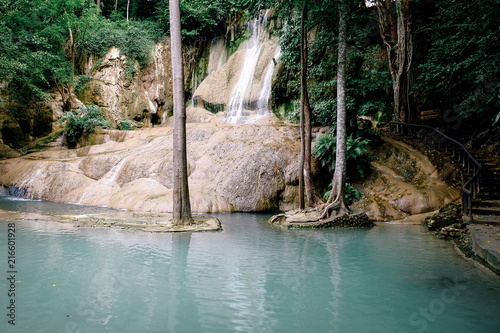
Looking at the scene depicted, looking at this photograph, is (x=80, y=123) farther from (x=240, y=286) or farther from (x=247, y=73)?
(x=240, y=286)

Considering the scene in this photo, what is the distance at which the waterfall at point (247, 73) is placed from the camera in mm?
21753

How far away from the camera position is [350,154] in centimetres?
1138

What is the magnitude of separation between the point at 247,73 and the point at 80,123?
12.7 metres

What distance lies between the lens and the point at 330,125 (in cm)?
1334

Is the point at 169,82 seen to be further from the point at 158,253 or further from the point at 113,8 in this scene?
the point at 158,253

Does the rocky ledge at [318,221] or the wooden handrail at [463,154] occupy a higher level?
the wooden handrail at [463,154]

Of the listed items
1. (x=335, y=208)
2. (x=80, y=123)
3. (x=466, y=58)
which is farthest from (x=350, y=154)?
(x=80, y=123)

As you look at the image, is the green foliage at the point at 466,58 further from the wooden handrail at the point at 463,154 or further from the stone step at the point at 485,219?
the stone step at the point at 485,219

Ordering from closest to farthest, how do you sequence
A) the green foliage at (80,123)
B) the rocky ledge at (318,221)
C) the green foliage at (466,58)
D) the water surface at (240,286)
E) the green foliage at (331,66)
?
the water surface at (240,286) → the green foliage at (466,58) → the rocky ledge at (318,221) → the green foliage at (331,66) → the green foliage at (80,123)

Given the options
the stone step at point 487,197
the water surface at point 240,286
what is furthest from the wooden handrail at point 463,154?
the water surface at point 240,286

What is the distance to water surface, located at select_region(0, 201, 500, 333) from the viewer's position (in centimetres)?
313

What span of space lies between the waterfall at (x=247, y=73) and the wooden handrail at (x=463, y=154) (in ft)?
33.2

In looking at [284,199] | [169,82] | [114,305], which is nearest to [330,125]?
[284,199]

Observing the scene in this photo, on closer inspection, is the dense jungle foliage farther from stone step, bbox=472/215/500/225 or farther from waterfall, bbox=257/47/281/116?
stone step, bbox=472/215/500/225
